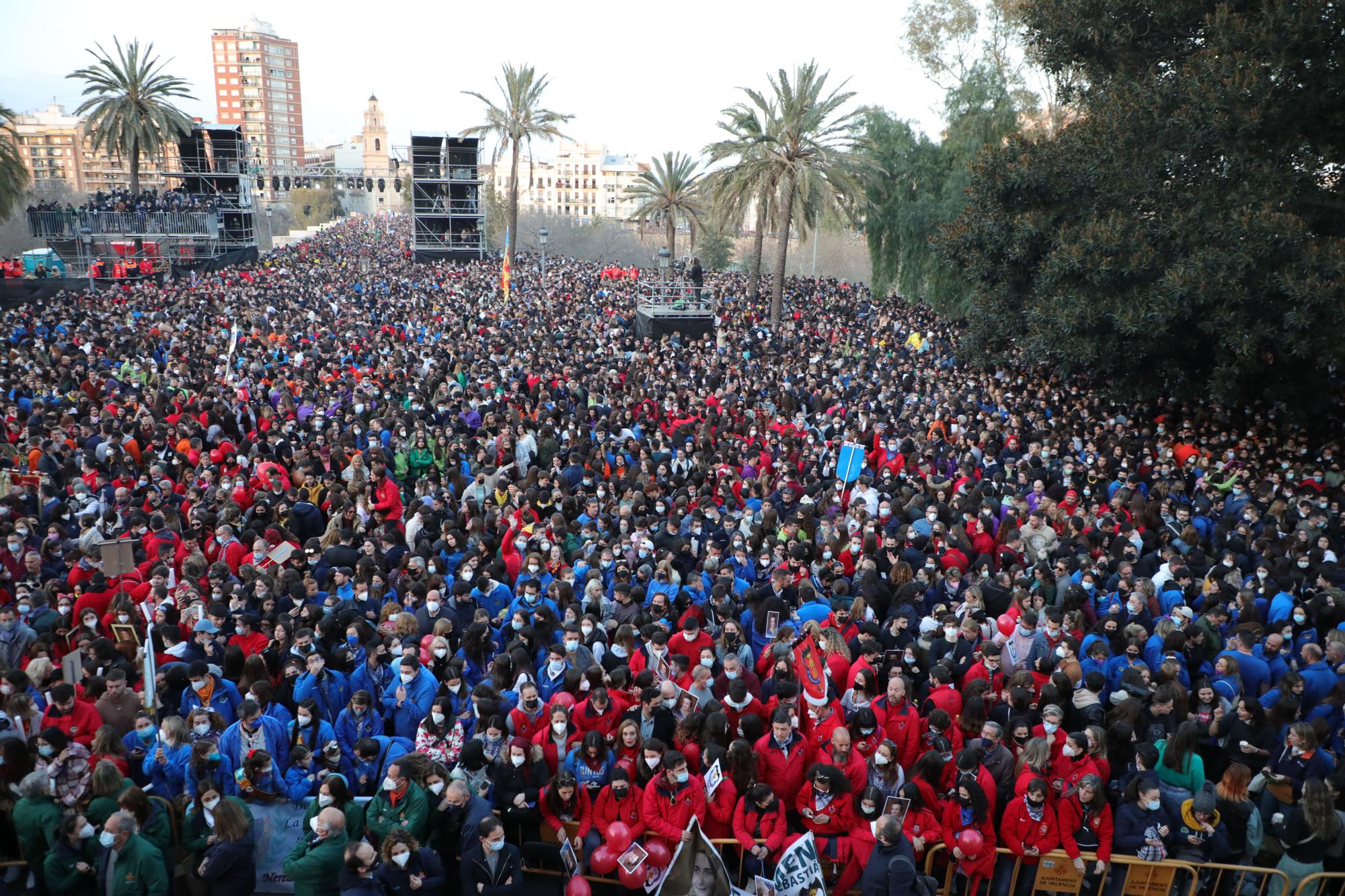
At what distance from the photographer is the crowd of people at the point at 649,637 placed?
5.52 metres

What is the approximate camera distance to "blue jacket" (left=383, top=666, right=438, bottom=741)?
639 centimetres

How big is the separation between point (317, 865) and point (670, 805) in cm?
211

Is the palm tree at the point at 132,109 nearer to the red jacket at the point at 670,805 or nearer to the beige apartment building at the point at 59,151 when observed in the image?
the red jacket at the point at 670,805

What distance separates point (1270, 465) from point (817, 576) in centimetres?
927

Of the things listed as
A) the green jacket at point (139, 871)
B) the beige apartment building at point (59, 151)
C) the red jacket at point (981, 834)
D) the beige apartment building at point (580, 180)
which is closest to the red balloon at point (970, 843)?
the red jacket at point (981, 834)

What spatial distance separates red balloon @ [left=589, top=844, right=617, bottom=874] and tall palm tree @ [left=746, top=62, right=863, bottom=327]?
23239 millimetres

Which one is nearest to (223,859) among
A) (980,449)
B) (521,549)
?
(521,549)

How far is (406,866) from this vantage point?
504 centimetres

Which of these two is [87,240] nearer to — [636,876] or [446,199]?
[446,199]

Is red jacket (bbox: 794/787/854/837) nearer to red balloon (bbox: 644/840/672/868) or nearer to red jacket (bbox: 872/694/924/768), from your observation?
red jacket (bbox: 872/694/924/768)

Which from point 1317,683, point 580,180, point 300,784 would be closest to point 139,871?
point 300,784

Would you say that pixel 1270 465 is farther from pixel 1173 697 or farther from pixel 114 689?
pixel 114 689

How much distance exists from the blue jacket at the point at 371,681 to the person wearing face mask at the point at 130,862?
1.78m

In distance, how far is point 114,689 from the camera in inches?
246
